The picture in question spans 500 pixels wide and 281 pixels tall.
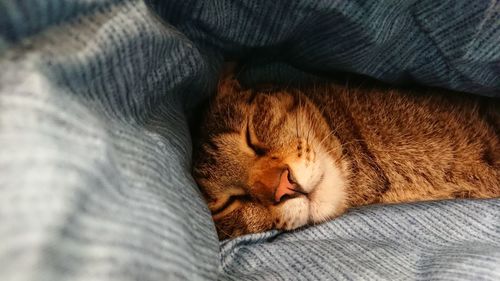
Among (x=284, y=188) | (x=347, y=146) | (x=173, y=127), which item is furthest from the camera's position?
(x=347, y=146)

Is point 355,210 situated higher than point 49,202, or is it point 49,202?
point 49,202

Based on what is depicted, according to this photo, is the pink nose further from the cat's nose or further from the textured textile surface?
the textured textile surface

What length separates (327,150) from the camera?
1.68 m

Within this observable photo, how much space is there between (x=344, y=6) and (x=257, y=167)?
53 cm

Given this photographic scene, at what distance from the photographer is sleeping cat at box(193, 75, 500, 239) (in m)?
1.59

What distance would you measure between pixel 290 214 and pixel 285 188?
8 cm

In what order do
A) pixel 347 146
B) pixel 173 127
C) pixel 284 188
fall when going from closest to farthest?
pixel 173 127 → pixel 284 188 → pixel 347 146

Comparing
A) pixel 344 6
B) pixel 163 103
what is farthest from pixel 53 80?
pixel 344 6

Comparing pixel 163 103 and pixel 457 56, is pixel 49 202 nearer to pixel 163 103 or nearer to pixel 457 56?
pixel 163 103

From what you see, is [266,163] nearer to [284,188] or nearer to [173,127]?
[284,188]

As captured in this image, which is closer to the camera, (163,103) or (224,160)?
(163,103)

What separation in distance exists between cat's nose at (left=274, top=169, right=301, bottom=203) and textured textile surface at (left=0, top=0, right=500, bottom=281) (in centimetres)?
A: 11

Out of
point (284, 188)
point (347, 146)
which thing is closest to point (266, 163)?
point (284, 188)

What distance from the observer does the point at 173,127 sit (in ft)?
4.25
